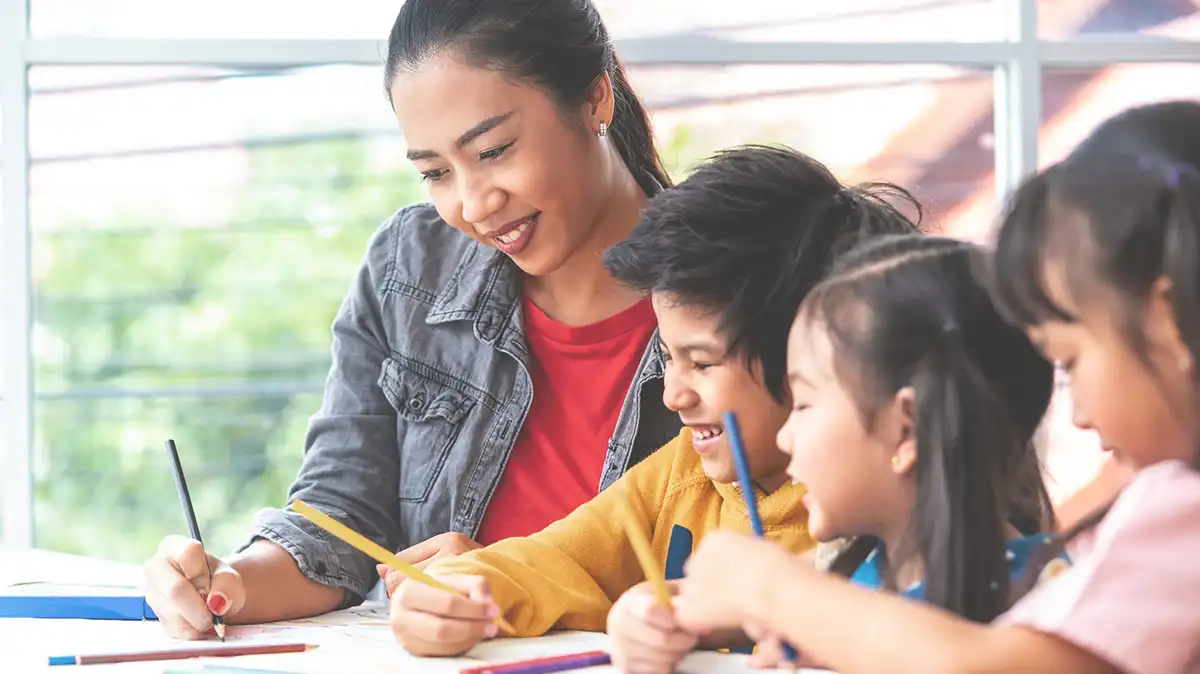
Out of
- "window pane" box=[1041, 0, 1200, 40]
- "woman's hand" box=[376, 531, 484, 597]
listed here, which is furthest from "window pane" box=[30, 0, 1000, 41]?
"woman's hand" box=[376, 531, 484, 597]

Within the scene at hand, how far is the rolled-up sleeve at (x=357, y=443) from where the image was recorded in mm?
1551

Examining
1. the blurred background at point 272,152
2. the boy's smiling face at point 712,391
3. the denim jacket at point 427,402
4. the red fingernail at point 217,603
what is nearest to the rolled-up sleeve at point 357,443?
the denim jacket at point 427,402

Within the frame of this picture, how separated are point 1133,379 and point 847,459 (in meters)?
0.26

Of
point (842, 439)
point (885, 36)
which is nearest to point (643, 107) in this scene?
point (842, 439)

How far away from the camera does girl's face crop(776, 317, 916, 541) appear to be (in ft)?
3.40

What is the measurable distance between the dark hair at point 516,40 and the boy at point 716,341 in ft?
0.90

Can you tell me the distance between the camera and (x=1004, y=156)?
3.12 meters

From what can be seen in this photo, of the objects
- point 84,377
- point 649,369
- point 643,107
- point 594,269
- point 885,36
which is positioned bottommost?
point 84,377

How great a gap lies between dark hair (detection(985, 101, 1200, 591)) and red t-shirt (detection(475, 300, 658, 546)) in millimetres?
787

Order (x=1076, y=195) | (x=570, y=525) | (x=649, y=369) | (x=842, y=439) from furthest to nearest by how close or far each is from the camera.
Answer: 1. (x=649, y=369)
2. (x=570, y=525)
3. (x=842, y=439)
4. (x=1076, y=195)

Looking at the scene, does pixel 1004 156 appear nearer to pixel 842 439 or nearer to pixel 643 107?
pixel 643 107

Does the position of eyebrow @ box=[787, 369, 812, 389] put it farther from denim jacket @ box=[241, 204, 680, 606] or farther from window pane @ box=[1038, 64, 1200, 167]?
window pane @ box=[1038, 64, 1200, 167]

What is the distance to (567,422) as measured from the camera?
1.67 m

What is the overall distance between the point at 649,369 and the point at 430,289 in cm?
32
